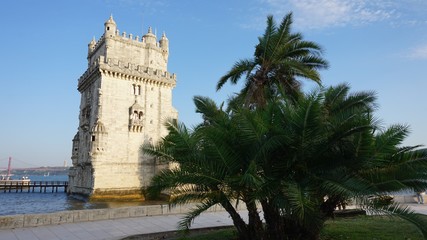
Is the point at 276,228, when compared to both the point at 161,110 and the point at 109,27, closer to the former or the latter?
the point at 161,110

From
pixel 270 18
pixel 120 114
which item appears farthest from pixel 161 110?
pixel 270 18

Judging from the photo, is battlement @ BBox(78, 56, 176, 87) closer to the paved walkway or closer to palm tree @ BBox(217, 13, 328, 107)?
palm tree @ BBox(217, 13, 328, 107)

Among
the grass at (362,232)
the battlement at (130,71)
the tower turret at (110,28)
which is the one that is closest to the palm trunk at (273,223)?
the grass at (362,232)

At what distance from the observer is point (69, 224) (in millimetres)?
12742

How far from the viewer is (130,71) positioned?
38.5m

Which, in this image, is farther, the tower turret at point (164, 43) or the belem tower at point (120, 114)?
the tower turret at point (164, 43)

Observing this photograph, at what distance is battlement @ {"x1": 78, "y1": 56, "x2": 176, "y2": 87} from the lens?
122ft

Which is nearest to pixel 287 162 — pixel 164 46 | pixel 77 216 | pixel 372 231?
pixel 372 231

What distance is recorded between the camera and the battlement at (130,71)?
37062 millimetres

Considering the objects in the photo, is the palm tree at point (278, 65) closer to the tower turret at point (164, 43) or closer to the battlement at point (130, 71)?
the battlement at point (130, 71)

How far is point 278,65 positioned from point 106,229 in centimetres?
1134

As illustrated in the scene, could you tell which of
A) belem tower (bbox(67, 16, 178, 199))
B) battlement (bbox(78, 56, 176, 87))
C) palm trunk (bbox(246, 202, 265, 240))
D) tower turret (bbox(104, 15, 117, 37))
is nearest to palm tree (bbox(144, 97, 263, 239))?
palm trunk (bbox(246, 202, 265, 240))

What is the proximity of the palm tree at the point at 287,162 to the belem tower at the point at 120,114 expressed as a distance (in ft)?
85.7

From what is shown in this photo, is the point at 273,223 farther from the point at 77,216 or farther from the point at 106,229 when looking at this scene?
the point at 77,216
